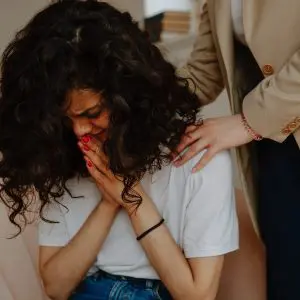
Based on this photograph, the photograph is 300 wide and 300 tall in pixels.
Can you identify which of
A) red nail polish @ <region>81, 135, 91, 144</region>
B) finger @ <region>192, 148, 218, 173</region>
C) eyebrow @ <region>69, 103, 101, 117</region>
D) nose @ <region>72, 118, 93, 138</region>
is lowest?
finger @ <region>192, 148, 218, 173</region>

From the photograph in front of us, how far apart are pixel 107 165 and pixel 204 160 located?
0.66 ft

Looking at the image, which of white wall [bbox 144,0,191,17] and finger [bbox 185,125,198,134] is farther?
white wall [bbox 144,0,191,17]

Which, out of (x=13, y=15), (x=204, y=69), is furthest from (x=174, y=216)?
(x=13, y=15)

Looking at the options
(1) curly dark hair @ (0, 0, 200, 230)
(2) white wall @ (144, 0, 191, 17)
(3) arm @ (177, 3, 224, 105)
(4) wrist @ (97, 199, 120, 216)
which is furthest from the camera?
(2) white wall @ (144, 0, 191, 17)

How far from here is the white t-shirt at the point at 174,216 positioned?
1.20 meters

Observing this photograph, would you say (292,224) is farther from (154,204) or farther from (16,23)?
(16,23)

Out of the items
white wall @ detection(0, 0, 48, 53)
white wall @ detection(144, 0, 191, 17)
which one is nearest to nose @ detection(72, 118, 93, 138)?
white wall @ detection(0, 0, 48, 53)

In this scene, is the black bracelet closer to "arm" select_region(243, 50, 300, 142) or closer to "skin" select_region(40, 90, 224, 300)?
"skin" select_region(40, 90, 224, 300)

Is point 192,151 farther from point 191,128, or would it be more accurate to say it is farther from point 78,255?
point 78,255

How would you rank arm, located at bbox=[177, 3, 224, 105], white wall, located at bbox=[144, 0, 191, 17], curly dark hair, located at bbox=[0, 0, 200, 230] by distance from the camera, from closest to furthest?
curly dark hair, located at bbox=[0, 0, 200, 230]
arm, located at bbox=[177, 3, 224, 105]
white wall, located at bbox=[144, 0, 191, 17]

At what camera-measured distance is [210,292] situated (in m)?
1.21

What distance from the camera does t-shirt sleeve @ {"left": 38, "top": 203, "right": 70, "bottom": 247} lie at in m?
1.35

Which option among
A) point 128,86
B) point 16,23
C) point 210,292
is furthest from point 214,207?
point 16,23

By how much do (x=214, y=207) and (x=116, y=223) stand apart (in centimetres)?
25
